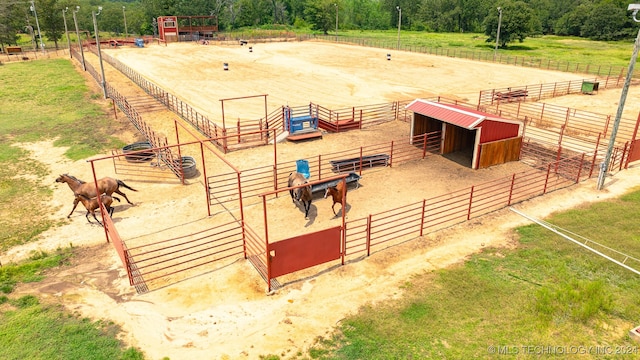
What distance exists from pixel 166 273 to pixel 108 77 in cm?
3349

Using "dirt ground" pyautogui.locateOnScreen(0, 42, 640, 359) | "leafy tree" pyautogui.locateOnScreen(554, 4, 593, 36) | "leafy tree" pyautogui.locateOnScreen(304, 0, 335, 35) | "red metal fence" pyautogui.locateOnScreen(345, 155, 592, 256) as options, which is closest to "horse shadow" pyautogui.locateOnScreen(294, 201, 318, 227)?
"dirt ground" pyautogui.locateOnScreen(0, 42, 640, 359)

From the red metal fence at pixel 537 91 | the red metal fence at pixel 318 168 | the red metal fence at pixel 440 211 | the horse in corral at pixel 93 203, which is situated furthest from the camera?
the red metal fence at pixel 537 91

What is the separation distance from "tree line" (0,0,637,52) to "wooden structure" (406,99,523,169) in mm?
52008

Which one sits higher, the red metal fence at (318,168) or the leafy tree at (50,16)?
the leafy tree at (50,16)

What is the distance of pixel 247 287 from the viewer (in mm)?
10695

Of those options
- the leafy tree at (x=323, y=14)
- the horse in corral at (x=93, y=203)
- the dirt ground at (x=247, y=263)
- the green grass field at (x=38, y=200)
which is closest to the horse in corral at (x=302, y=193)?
the dirt ground at (x=247, y=263)

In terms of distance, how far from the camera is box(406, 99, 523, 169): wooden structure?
18.4 m

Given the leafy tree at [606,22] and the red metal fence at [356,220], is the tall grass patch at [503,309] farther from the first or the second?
the leafy tree at [606,22]

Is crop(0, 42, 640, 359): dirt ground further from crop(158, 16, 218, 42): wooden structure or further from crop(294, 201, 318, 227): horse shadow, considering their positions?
crop(158, 16, 218, 42): wooden structure

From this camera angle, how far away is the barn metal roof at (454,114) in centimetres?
1800

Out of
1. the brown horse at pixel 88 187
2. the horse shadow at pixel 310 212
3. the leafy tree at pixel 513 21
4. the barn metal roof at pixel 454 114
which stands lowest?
the horse shadow at pixel 310 212

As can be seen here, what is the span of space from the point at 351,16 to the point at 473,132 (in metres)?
122

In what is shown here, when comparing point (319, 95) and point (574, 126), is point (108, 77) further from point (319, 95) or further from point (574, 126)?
point (574, 126)

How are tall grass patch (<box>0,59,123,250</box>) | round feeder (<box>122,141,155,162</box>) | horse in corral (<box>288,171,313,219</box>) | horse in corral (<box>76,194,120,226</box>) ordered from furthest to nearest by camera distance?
1. round feeder (<box>122,141,155,162</box>)
2. tall grass patch (<box>0,59,123,250</box>)
3. horse in corral (<box>288,171,313,219</box>)
4. horse in corral (<box>76,194,120,226</box>)
